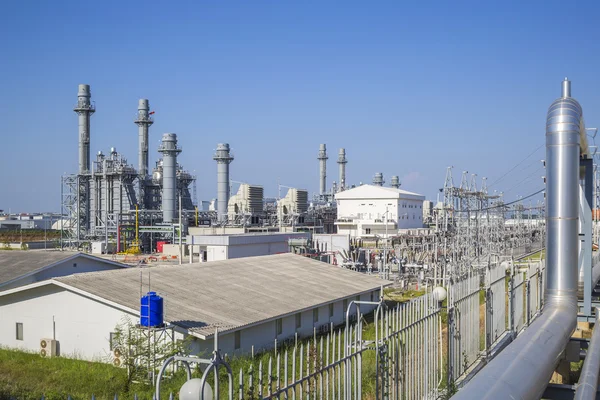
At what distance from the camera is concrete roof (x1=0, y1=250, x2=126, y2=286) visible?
74.4ft

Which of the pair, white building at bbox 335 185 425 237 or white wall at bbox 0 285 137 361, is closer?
white wall at bbox 0 285 137 361

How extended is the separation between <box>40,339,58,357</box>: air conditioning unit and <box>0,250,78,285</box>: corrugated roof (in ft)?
19.4

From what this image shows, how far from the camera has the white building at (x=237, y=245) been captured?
35000mm

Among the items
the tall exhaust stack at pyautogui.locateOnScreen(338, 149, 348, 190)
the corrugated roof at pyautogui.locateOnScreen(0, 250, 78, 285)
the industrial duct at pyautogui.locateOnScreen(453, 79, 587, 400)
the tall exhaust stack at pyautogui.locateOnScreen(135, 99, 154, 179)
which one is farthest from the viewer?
the tall exhaust stack at pyautogui.locateOnScreen(338, 149, 348, 190)

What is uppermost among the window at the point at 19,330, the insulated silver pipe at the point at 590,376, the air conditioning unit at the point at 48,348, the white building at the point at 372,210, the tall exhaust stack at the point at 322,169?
the tall exhaust stack at the point at 322,169

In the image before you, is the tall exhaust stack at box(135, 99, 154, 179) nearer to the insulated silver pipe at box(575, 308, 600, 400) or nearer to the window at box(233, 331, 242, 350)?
the window at box(233, 331, 242, 350)

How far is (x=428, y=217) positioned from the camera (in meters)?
87.0

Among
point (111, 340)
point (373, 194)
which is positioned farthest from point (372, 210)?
point (111, 340)

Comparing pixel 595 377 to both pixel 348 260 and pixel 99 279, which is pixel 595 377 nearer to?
pixel 99 279

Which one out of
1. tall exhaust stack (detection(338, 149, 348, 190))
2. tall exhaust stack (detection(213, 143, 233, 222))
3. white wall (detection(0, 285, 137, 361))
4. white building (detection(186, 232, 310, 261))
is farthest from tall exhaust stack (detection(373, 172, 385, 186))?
white wall (detection(0, 285, 137, 361))

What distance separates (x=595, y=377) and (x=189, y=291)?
14468 millimetres

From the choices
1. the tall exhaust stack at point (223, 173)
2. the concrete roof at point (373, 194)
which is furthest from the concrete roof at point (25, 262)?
the concrete roof at point (373, 194)

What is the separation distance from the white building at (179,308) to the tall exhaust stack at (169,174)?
32846mm

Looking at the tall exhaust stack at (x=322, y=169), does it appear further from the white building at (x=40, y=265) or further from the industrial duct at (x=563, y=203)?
the industrial duct at (x=563, y=203)
